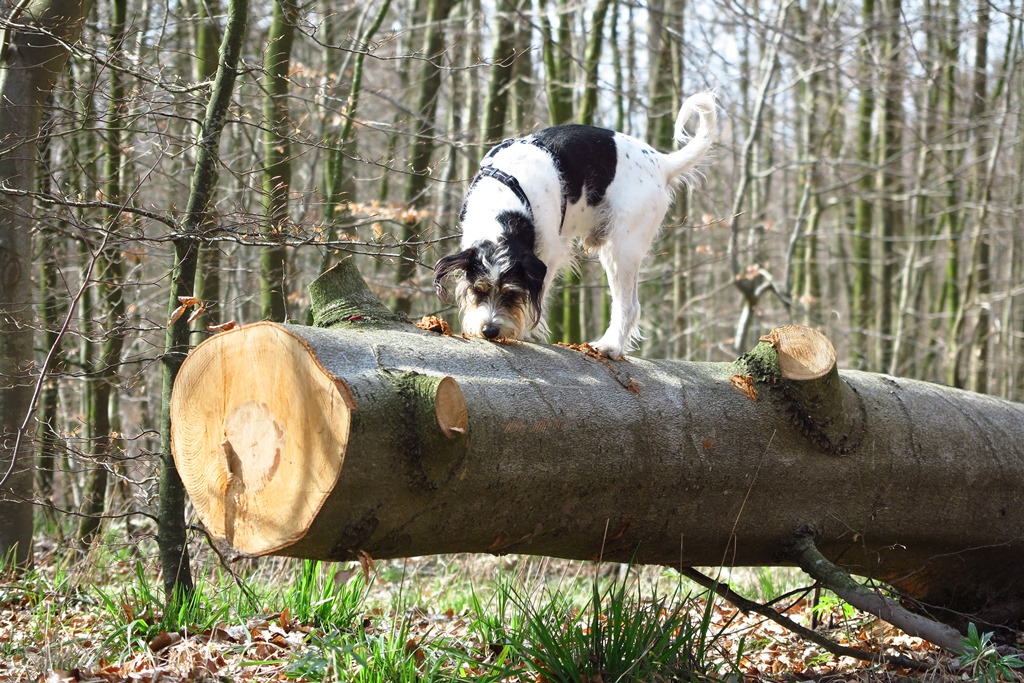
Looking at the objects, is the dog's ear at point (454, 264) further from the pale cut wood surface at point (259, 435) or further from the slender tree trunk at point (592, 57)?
the slender tree trunk at point (592, 57)

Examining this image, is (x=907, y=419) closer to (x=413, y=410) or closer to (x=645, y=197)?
(x=645, y=197)

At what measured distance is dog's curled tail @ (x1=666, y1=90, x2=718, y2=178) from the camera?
5727 mm

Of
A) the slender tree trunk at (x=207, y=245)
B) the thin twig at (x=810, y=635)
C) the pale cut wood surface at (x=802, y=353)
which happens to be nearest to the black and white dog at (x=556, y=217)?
the pale cut wood surface at (x=802, y=353)

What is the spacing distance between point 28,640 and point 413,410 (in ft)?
7.86

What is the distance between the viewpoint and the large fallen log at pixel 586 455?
2863mm

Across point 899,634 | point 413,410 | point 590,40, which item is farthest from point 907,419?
point 590,40

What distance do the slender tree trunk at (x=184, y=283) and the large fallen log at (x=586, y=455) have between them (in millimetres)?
1413

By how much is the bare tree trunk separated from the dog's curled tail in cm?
348

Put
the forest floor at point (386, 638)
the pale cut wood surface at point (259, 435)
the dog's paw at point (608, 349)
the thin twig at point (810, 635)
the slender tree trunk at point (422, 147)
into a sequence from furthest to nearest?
1. the slender tree trunk at point (422, 147)
2. the dog's paw at point (608, 349)
3. the thin twig at point (810, 635)
4. the forest floor at point (386, 638)
5. the pale cut wood surface at point (259, 435)

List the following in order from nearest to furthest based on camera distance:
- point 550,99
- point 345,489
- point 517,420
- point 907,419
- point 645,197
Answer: point 345,489 < point 517,420 < point 907,419 < point 645,197 < point 550,99

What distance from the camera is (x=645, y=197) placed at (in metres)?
5.32

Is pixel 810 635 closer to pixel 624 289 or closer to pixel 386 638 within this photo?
pixel 386 638

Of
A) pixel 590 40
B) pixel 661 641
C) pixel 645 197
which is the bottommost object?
pixel 661 641

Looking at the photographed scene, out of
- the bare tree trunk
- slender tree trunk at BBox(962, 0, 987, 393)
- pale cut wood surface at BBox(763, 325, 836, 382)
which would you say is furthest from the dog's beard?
slender tree trunk at BBox(962, 0, 987, 393)
